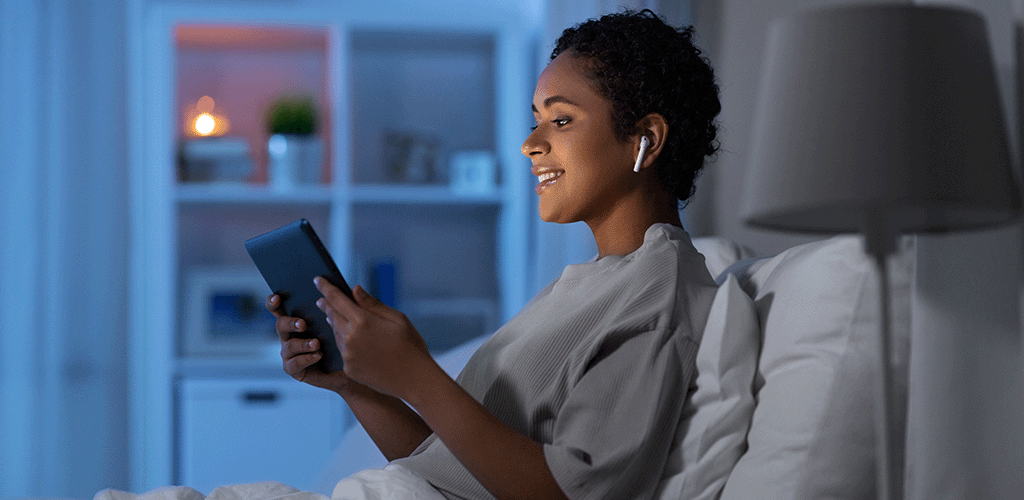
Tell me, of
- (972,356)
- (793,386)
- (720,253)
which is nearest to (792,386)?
(793,386)

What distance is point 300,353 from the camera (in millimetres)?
1188

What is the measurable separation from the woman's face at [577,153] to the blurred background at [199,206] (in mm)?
1461

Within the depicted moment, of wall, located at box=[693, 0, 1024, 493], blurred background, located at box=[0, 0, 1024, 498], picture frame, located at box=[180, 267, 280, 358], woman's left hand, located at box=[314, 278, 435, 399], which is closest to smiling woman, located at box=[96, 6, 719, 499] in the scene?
woman's left hand, located at box=[314, 278, 435, 399]

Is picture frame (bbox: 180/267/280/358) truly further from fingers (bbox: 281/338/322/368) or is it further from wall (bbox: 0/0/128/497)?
fingers (bbox: 281/338/322/368)

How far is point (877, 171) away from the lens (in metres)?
0.63

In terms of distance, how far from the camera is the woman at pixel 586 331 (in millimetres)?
859

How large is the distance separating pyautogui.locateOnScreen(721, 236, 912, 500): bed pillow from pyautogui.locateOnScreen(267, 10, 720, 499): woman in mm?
89

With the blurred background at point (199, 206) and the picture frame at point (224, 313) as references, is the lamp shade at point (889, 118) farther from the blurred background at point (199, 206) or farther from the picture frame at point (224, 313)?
the picture frame at point (224, 313)

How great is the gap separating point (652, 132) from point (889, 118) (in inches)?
19.4

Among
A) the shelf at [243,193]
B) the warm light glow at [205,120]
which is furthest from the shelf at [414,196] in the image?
the warm light glow at [205,120]

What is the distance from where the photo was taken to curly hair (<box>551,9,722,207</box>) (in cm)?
111

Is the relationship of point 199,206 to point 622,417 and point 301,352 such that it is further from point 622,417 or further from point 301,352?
point 622,417

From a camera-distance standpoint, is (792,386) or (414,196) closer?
(792,386)

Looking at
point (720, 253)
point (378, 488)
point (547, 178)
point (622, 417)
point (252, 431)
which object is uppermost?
point (547, 178)
